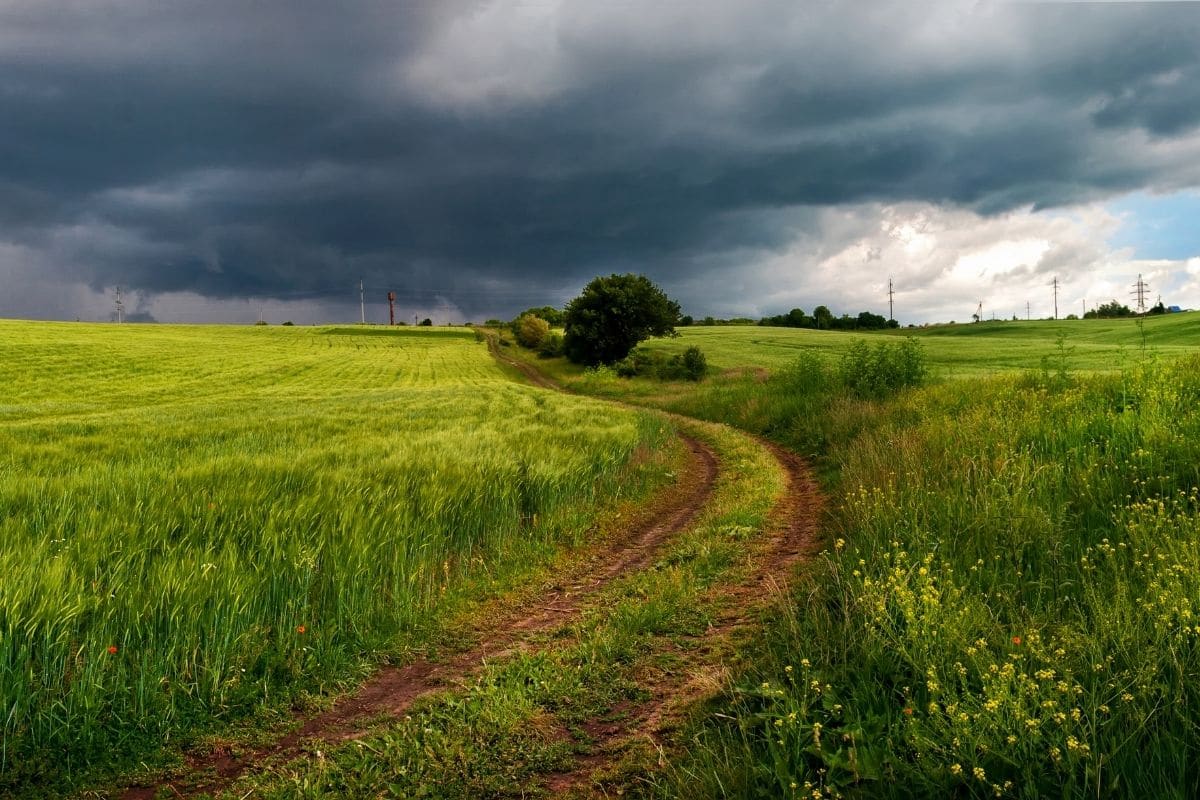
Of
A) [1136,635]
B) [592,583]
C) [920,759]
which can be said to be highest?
[1136,635]

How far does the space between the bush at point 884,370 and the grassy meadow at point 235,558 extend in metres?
9.41

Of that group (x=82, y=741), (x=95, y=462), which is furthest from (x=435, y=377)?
(x=82, y=741)

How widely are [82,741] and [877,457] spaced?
33.5ft

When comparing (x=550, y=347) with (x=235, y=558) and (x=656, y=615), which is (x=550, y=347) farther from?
(x=235, y=558)

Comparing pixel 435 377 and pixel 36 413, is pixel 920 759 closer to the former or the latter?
pixel 36 413

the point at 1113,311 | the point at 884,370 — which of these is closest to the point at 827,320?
the point at 1113,311

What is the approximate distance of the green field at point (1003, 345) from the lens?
111 ft

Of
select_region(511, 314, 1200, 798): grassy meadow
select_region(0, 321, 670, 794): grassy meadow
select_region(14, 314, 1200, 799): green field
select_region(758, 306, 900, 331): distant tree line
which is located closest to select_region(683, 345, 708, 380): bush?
select_region(0, 321, 670, 794): grassy meadow

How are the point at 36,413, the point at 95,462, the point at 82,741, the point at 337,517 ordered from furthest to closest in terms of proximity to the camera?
the point at 36,413, the point at 95,462, the point at 337,517, the point at 82,741

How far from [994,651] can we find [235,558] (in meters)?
6.02

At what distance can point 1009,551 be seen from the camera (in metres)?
5.57

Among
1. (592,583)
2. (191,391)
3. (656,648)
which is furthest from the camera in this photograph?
(191,391)

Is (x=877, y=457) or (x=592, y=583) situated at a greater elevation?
(x=877, y=457)

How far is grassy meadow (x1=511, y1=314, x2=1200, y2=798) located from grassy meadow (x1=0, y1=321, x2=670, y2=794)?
336cm
